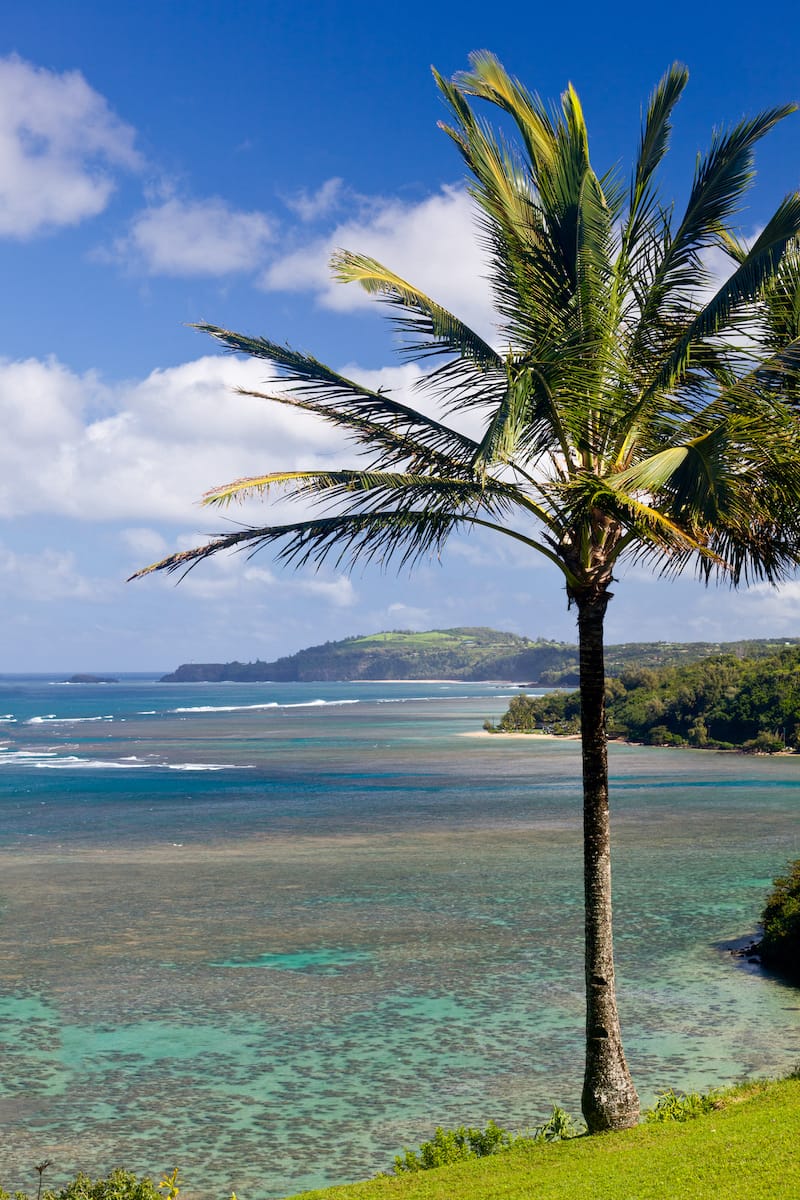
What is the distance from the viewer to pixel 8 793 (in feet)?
200

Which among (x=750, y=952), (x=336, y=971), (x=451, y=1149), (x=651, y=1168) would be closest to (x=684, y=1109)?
(x=451, y=1149)

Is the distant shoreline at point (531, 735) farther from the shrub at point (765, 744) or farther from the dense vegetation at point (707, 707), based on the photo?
the shrub at point (765, 744)

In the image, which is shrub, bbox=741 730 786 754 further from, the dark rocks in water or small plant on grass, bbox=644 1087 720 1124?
small plant on grass, bbox=644 1087 720 1124

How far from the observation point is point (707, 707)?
96125mm

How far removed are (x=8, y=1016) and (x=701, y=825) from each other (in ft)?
106

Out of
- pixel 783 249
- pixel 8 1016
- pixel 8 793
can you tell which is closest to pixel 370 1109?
pixel 8 1016

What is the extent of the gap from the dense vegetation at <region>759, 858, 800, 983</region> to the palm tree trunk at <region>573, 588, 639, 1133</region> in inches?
495

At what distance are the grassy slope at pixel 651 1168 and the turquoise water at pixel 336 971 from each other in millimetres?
3324

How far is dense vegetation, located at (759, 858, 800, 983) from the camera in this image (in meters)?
23.3

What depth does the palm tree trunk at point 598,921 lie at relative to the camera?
1155 cm

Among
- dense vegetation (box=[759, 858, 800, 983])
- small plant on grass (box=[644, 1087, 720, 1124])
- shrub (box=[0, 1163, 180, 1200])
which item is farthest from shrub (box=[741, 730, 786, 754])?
shrub (box=[0, 1163, 180, 1200])

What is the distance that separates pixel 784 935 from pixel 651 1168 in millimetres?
15088

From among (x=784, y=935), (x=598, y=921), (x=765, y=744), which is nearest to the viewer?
(x=598, y=921)

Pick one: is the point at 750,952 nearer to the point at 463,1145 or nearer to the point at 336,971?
the point at 336,971
